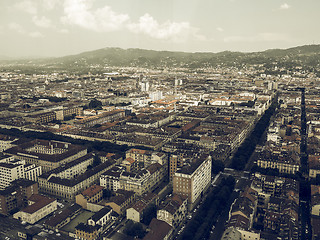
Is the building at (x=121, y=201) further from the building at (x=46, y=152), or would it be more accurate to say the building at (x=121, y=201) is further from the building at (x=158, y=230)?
the building at (x=46, y=152)

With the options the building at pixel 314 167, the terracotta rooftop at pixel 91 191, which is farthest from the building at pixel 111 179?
the building at pixel 314 167

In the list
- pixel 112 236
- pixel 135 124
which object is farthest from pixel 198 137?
pixel 112 236

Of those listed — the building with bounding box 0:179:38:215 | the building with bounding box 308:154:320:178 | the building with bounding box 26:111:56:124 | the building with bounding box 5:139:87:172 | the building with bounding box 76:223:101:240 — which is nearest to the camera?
the building with bounding box 76:223:101:240

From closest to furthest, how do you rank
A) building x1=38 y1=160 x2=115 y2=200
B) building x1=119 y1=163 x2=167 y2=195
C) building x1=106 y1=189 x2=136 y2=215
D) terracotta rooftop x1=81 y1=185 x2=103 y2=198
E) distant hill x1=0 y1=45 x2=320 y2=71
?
building x1=106 y1=189 x2=136 y2=215 < terracotta rooftop x1=81 y1=185 x2=103 y2=198 < building x1=119 y1=163 x2=167 y2=195 < building x1=38 y1=160 x2=115 y2=200 < distant hill x1=0 y1=45 x2=320 y2=71

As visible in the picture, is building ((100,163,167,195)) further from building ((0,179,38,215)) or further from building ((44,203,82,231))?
building ((0,179,38,215))

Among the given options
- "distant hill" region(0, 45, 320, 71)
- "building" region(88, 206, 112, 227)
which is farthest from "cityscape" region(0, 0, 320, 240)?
"distant hill" region(0, 45, 320, 71)

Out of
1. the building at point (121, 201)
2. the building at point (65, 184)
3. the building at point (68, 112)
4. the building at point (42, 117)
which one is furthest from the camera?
the building at point (68, 112)
